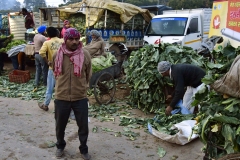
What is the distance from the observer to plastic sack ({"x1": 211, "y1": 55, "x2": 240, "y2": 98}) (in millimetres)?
2764

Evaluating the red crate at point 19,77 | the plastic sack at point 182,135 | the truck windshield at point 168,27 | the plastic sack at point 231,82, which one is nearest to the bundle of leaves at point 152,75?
the plastic sack at point 182,135

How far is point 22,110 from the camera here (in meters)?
6.36

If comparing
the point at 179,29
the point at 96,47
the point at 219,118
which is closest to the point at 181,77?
the point at 219,118

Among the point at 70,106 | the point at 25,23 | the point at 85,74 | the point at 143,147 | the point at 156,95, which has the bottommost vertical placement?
the point at 143,147

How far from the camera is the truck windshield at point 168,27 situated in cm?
1150

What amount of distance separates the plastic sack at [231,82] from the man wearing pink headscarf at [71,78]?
1.83 m

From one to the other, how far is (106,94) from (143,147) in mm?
2706

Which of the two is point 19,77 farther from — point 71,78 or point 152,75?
point 71,78

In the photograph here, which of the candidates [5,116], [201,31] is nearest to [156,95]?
[5,116]

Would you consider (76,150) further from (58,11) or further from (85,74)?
(58,11)

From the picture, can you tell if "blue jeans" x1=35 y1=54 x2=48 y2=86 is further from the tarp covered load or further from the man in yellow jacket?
the tarp covered load

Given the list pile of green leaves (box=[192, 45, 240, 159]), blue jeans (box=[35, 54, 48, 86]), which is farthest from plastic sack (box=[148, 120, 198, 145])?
blue jeans (box=[35, 54, 48, 86])

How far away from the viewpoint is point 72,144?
4.58 metres

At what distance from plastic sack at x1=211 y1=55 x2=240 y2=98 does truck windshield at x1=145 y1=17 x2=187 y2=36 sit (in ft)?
28.6
